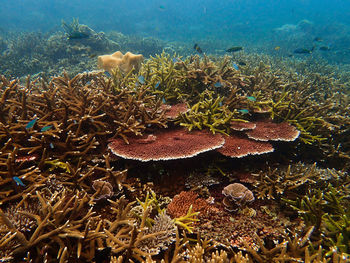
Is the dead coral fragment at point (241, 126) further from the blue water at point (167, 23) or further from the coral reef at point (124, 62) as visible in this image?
the blue water at point (167, 23)

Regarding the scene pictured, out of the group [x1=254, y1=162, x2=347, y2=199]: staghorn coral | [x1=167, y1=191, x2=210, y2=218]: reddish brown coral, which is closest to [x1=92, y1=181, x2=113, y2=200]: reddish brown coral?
[x1=167, y1=191, x2=210, y2=218]: reddish brown coral

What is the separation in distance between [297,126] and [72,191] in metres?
4.40

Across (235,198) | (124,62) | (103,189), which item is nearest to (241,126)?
(235,198)

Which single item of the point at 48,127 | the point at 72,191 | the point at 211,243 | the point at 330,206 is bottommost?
the point at 211,243

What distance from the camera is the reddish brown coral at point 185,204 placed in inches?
111

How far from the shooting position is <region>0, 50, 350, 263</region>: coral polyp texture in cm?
215

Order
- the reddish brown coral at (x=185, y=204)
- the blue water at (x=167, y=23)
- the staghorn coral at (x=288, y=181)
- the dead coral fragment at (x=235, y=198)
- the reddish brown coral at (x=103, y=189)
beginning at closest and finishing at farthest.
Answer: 1. the reddish brown coral at (x=103, y=189)
2. the reddish brown coral at (x=185, y=204)
3. the dead coral fragment at (x=235, y=198)
4. the staghorn coral at (x=288, y=181)
5. the blue water at (x=167, y=23)

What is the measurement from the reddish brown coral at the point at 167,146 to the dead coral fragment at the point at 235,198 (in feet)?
2.41

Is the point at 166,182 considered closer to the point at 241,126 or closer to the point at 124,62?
the point at 241,126

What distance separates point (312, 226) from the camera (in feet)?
8.18

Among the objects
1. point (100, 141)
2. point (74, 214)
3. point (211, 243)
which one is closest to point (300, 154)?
point (211, 243)

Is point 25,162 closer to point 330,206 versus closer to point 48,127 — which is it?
point 48,127

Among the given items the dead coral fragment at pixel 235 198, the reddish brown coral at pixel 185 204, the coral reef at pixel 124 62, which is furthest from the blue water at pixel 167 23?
the reddish brown coral at pixel 185 204

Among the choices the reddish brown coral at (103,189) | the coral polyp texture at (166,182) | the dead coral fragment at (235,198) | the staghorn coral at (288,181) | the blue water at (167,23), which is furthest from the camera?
the blue water at (167,23)
